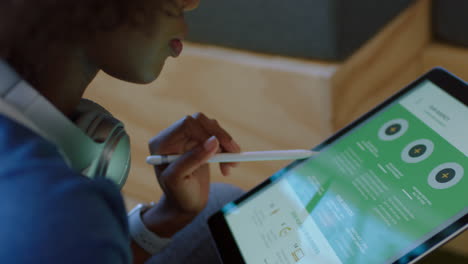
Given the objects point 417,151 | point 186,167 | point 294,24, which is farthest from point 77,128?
point 294,24

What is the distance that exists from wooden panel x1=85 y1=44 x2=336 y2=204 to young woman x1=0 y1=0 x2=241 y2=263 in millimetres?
406

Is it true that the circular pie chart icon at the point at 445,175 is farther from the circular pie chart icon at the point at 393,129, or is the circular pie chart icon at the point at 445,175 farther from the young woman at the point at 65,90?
the young woman at the point at 65,90

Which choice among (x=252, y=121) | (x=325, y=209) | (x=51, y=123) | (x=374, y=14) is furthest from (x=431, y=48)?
(x=51, y=123)

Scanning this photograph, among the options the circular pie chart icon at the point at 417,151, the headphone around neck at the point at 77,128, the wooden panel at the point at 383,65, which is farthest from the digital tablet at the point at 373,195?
the wooden panel at the point at 383,65

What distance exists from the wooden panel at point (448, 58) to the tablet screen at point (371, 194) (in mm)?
339

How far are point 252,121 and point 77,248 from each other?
0.62m

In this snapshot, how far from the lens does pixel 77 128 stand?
416 mm

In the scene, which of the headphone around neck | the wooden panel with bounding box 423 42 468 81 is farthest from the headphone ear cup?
the wooden panel with bounding box 423 42 468 81

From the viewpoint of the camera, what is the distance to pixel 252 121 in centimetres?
92

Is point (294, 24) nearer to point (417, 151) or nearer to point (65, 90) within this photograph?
point (417, 151)

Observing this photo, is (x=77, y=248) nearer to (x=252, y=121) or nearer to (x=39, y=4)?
(x=39, y=4)

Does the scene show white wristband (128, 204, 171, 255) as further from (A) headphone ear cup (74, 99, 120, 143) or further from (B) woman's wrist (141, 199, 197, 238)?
(A) headphone ear cup (74, 99, 120, 143)

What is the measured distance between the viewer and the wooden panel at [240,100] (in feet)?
2.77

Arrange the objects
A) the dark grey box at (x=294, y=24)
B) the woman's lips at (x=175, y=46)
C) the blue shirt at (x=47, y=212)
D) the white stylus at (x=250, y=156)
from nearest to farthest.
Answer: the blue shirt at (x=47, y=212) < the woman's lips at (x=175, y=46) < the white stylus at (x=250, y=156) < the dark grey box at (x=294, y=24)
